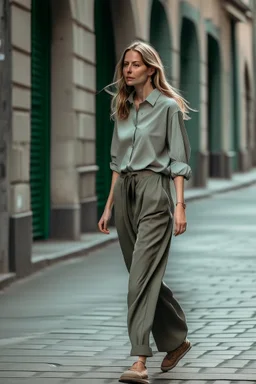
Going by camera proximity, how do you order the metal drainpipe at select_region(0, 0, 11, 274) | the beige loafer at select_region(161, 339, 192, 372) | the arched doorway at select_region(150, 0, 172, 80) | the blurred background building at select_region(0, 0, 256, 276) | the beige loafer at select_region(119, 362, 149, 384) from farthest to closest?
the arched doorway at select_region(150, 0, 172, 80) < the blurred background building at select_region(0, 0, 256, 276) < the metal drainpipe at select_region(0, 0, 11, 274) < the beige loafer at select_region(161, 339, 192, 372) < the beige loafer at select_region(119, 362, 149, 384)

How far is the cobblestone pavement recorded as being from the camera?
23.1 feet

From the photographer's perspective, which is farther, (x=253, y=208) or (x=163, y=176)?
(x=253, y=208)

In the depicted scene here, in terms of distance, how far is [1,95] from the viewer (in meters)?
11.5

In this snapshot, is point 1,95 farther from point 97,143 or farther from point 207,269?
point 97,143

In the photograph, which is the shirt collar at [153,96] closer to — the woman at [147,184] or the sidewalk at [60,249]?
the woman at [147,184]

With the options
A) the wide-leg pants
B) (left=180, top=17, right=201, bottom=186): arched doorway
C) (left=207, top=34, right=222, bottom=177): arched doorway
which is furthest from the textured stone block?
(left=207, top=34, right=222, bottom=177): arched doorway

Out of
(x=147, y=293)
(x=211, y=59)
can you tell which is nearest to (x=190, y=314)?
(x=147, y=293)

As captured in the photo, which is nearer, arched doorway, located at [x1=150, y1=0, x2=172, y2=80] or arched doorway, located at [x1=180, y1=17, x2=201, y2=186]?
arched doorway, located at [x1=150, y1=0, x2=172, y2=80]

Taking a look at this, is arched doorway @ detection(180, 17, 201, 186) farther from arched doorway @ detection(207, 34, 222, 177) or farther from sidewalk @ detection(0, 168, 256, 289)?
sidewalk @ detection(0, 168, 256, 289)

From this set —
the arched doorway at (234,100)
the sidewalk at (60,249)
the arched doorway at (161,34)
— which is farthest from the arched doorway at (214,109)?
the sidewalk at (60,249)

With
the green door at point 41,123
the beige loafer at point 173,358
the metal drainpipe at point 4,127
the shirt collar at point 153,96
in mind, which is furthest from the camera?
the green door at point 41,123

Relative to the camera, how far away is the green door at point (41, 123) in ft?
50.4

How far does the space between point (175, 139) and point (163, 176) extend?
223 millimetres

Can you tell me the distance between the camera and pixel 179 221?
21.9ft
